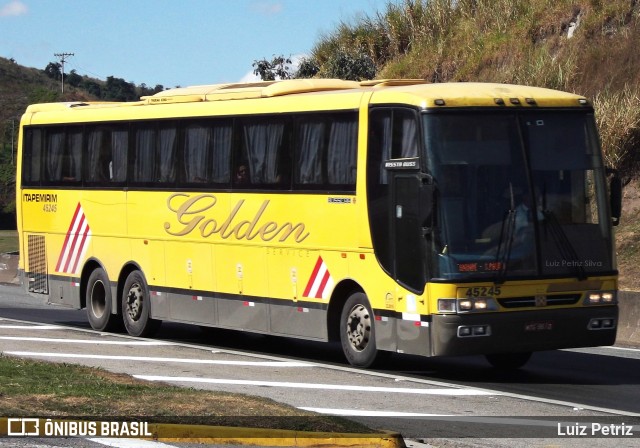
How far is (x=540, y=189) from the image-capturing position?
1508 cm

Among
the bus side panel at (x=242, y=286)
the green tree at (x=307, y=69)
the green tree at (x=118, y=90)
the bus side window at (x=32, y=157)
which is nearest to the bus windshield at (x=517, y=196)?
the bus side panel at (x=242, y=286)

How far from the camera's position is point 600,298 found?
15234mm

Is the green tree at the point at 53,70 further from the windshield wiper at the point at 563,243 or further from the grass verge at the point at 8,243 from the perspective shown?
the windshield wiper at the point at 563,243

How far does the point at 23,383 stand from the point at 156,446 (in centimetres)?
322

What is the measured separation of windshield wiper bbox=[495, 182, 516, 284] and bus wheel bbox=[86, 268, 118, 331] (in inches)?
332

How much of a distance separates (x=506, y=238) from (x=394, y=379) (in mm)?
2060

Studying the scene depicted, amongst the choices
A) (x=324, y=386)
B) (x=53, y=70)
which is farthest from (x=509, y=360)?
(x=53, y=70)

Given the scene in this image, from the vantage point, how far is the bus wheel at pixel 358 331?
15781mm

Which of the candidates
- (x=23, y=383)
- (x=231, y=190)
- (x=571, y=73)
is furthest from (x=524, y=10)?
(x=23, y=383)

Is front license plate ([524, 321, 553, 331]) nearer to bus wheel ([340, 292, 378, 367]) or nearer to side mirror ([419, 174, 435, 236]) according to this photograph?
side mirror ([419, 174, 435, 236])

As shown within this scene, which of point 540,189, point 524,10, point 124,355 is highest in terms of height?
point 524,10

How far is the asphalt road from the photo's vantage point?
12.0m

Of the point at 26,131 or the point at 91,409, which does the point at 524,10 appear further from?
the point at 91,409

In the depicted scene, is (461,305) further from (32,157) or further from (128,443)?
(32,157)
